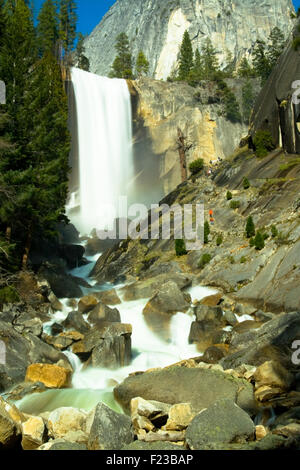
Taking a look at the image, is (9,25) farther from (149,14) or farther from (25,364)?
(149,14)

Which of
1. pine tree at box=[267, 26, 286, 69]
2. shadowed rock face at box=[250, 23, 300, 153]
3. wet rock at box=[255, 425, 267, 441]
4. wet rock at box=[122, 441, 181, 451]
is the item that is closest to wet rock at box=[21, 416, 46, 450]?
wet rock at box=[122, 441, 181, 451]

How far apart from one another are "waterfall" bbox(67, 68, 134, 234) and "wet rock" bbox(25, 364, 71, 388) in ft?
135

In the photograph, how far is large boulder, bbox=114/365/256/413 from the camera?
11094mm

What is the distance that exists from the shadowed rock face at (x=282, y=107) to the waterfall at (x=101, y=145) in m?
23.4

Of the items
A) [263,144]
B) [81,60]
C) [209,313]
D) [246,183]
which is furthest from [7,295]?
[81,60]

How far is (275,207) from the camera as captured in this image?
28.0 meters

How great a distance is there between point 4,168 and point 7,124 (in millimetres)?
2804

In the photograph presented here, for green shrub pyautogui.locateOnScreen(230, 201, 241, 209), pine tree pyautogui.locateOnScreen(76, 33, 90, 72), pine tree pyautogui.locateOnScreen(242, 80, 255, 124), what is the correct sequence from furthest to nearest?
pine tree pyautogui.locateOnScreen(76, 33, 90, 72)
pine tree pyautogui.locateOnScreen(242, 80, 255, 124)
green shrub pyautogui.locateOnScreen(230, 201, 241, 209)

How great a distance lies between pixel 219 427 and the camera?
890cm

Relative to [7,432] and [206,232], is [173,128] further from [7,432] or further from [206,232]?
[7,432]

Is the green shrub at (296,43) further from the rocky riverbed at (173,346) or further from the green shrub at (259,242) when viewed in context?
the green shrub at (259,242)

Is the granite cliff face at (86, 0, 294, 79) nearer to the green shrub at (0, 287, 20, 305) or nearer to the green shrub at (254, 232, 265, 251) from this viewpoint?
the green shrub at (254, 232, 265, 251)

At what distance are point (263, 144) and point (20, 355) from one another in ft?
92.8
